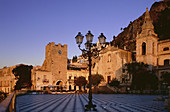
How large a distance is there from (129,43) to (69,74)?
30.2 m

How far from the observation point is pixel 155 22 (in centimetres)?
7012

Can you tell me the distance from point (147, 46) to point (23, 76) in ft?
108

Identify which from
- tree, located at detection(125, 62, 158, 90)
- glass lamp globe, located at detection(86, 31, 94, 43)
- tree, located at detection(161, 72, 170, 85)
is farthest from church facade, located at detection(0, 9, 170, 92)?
glass lamp globe, located at detection(86, 31, 94, 43)

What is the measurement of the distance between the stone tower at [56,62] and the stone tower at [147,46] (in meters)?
22.0

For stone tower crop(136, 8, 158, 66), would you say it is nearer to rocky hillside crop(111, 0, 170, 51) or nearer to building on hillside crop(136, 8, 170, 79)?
building on hillside crop(136, 8, 170, 79)

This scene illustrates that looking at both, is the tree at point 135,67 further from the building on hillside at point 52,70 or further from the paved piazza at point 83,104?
the paved piazza at point 83,104

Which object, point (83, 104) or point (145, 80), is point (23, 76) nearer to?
point (145, 80)

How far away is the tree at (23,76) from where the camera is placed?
4594 centimetres

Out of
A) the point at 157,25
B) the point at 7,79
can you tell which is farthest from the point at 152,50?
the point at 7,79

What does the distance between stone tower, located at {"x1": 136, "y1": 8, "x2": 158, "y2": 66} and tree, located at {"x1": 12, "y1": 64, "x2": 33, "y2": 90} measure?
29.1 m

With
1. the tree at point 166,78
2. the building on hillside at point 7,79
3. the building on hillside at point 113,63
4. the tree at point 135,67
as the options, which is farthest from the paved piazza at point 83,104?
the building on hillside at point 7,79

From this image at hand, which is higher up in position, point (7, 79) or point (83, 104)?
point (83, 104)

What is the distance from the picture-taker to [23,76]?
47.3 meters

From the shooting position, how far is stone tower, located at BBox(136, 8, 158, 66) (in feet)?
134
